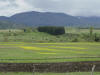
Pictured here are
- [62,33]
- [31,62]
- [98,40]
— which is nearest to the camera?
[31,62]

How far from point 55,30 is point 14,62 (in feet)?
376

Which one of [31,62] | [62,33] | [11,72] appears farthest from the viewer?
[62,33]

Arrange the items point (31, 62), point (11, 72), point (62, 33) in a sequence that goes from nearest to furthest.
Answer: point (11, 72) → point (31, 62) → point (62, 33)

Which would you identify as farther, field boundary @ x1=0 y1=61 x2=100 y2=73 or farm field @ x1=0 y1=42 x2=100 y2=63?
farm field @ x1=0 y1=42 x2=100 y2=63

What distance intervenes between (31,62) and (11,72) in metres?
2.69

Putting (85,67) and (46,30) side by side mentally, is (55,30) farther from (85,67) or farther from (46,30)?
(85,67)

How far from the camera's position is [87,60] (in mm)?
23672

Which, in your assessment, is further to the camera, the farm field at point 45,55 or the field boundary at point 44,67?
the farm field at point 45,55

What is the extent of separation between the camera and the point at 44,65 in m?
21.6

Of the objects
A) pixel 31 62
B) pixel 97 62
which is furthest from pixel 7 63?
pixel 97 62

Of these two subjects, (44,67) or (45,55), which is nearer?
(44,67)

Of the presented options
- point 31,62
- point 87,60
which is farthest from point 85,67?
point 31,62

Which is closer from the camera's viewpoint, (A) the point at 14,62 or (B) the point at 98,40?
(A) the point at 14,62

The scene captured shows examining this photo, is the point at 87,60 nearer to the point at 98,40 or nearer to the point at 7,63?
the point at 7,63
